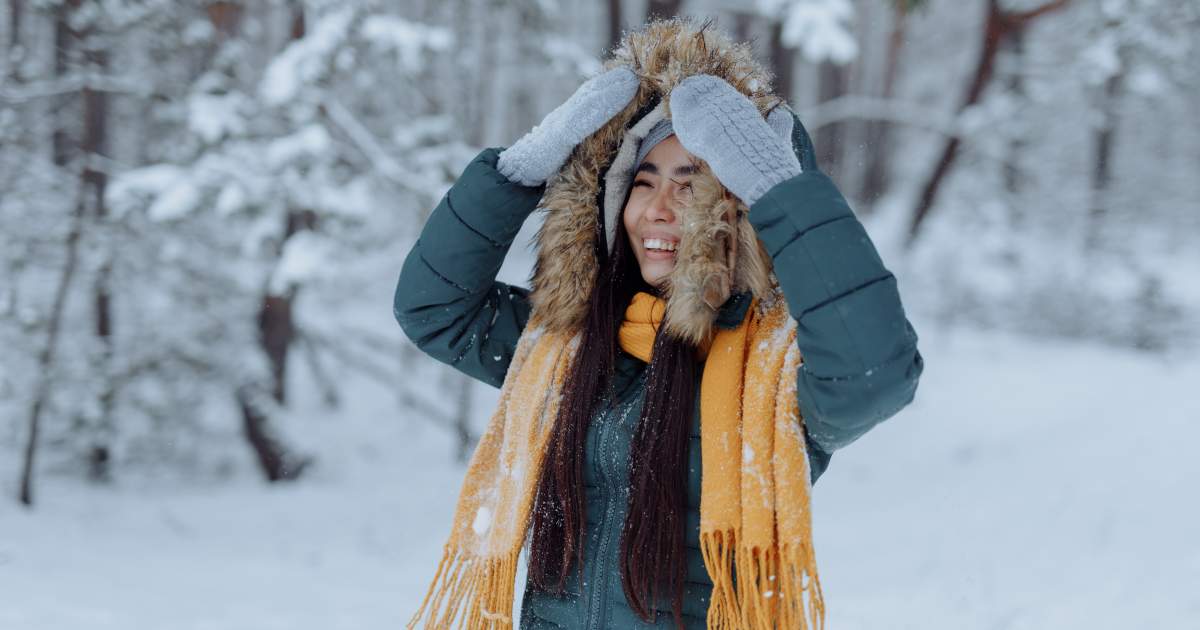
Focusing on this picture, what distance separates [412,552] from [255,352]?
9.37 ft

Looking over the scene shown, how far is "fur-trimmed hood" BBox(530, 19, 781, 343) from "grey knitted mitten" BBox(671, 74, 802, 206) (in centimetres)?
13

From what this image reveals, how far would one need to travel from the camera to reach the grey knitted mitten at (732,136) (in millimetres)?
1842

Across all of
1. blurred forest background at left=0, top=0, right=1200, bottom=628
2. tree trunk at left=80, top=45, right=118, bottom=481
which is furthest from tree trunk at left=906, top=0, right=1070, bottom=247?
tree trunk at left=80, top=45, right=118, bottom=481

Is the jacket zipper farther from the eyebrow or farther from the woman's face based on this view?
the eyebrow

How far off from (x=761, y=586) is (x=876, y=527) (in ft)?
20.9

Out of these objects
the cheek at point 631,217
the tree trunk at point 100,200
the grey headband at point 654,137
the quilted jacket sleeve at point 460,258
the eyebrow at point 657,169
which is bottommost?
the quilted jacket sleeve at point 460,258

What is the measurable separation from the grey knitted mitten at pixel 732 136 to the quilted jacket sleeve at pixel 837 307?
0.24 ft

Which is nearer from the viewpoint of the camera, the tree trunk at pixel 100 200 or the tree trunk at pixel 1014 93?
the tree trunk at pixel 100 200

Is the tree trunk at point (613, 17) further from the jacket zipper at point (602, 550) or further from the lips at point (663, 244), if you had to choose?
the jacket zipper at point (602, 550)

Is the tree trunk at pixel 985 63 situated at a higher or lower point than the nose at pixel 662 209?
higher

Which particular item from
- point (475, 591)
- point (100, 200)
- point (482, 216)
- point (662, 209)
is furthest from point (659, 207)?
point (100, 200)

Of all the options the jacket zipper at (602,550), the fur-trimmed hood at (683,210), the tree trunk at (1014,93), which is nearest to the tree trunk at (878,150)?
the tree trunk at (1014,93)

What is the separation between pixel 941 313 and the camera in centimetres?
1428

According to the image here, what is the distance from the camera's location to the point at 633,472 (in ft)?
6.66
